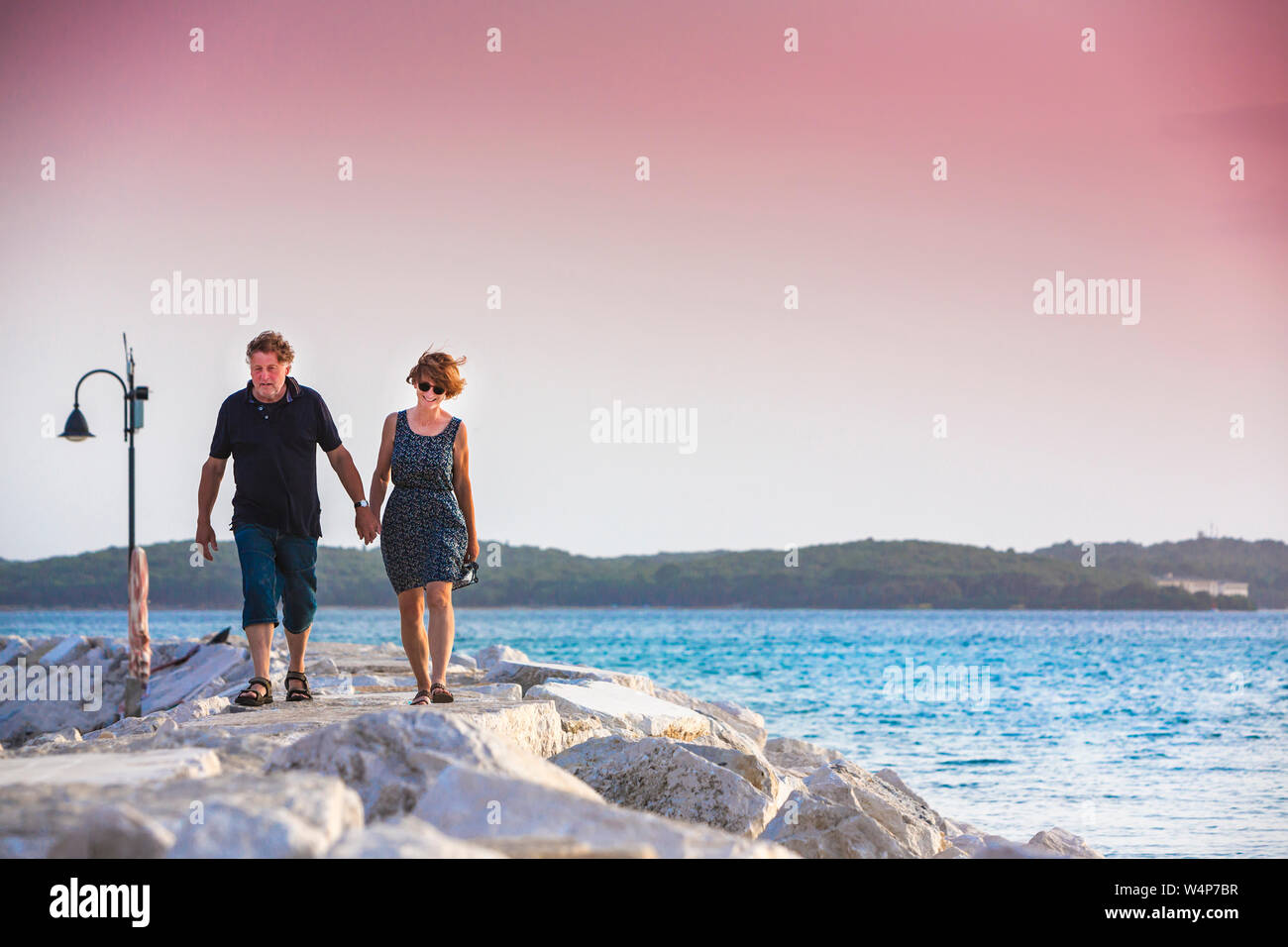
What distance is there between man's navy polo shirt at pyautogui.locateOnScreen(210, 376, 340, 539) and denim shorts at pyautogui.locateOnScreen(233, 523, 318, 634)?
7cm

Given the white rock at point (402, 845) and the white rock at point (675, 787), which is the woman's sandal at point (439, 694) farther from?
the white rock at point (402, 845)

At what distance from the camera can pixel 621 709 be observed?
6762mm

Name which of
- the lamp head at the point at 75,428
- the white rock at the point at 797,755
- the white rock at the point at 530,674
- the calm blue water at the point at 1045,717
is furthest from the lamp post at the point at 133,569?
the calm blue water at the point at 1045,717

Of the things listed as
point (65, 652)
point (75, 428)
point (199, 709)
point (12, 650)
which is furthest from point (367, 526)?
point (12, 650)

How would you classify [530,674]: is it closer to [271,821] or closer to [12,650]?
[271,821]

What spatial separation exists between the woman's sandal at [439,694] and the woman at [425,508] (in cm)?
4

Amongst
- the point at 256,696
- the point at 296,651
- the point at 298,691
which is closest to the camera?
the point at 256,696

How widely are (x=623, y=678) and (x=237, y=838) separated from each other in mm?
7694

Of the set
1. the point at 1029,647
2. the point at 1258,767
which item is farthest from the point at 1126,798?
the point at 1029,647

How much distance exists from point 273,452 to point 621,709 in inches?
99.2

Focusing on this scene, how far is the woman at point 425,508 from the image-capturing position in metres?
5.62

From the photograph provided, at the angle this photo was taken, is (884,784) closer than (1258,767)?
Yes
